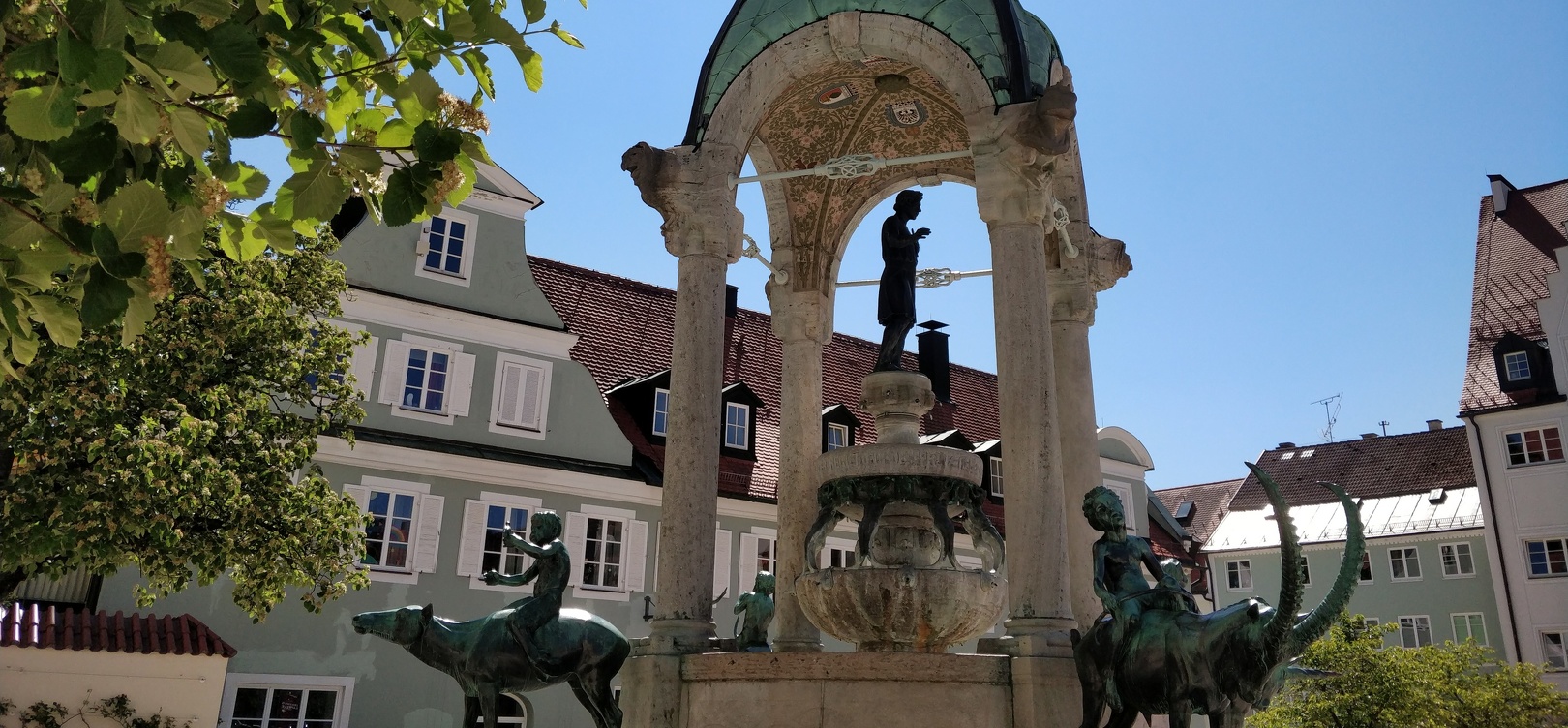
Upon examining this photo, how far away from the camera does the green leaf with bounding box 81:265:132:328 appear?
10.1 ft

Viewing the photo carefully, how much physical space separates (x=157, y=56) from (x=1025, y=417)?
7211 millimetres

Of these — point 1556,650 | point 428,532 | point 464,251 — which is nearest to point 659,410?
point 464,251

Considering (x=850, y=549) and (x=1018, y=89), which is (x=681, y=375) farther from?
(x=850, y=549)

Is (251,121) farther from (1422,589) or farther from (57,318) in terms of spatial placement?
(1422,589)

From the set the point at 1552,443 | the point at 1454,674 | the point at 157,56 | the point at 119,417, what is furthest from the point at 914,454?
the point at 1552,443

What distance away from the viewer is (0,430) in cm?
1217

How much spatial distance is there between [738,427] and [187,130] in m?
26.0

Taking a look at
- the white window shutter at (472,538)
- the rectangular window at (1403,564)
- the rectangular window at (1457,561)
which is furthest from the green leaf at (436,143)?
the rectangular window at (1403,564)

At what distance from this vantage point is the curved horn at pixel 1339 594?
21.1ft

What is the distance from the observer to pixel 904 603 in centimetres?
963

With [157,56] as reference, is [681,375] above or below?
above

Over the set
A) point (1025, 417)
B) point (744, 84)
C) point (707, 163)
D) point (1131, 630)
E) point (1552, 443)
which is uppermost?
point (1552, 443)

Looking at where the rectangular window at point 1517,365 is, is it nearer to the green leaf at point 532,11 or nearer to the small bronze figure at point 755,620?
the small bronze figure at point 755,620

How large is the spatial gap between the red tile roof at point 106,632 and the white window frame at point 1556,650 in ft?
117
